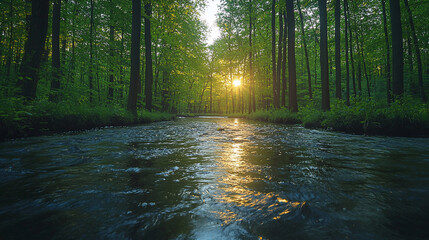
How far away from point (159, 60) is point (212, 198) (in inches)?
878

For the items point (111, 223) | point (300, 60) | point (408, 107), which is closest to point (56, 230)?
point (111, 223)

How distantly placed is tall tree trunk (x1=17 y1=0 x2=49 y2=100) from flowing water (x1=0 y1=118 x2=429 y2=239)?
15.0 ft

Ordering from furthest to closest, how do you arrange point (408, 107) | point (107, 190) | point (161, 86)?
point (161, 86)
point (408, 107)
point (107, 190)

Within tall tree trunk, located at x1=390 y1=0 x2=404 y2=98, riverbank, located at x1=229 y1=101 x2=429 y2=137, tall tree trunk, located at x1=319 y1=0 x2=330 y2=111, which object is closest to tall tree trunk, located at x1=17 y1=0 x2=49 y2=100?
riverbank, located at x1=229 y1=101 x2=429 y2=137

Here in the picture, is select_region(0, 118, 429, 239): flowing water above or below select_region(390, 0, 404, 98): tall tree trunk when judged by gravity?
below

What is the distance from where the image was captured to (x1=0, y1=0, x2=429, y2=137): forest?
21.4 ft

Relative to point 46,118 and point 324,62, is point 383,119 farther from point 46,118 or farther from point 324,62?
point 46,118

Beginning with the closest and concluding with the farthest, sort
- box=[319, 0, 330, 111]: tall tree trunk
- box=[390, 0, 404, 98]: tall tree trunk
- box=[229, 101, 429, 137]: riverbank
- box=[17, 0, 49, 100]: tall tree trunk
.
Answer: box=[229, 101, 429, 137]: riverbank < box=[17, 0, 49, 100]: tall tree trunk < box=[390, 0, 404, 98]: tall tree trunk < box=[319, 0, 330, 111]: tall tree trunk

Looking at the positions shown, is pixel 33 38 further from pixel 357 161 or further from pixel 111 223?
pixel 357 161

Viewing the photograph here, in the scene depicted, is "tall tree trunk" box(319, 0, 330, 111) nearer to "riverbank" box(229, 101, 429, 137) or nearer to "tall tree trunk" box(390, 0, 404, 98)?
"riverbank" box(229, 101, 429, 137)

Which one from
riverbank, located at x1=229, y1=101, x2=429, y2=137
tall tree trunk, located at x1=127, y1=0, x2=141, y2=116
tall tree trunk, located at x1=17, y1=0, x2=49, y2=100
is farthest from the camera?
tall tree trunk, located at x1=127, y1=0, x2=141, y2=116

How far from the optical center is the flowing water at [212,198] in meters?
1.40

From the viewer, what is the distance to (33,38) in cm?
676

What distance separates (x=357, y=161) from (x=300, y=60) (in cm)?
3601
